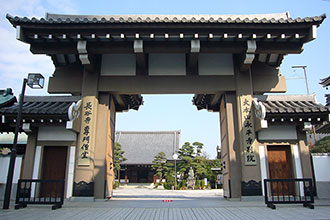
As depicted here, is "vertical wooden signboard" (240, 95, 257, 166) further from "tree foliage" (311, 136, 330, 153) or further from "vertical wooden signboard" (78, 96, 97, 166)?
"tree foliage" (311, 136, 330, 153)

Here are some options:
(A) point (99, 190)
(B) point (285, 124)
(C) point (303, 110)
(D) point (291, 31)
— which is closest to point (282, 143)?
A: (B) point (285, 124)

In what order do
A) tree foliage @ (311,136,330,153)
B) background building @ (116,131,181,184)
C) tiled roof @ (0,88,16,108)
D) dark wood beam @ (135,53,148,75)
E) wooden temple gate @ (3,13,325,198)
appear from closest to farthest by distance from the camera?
1. wooden temple gate @ (3,13,325,198)
2. dark wood beam @ (135,53,148,75)
3. tiled roof @ (0,88,16,108)
4. tree foliage @ (311,136,330,153)
5. background building @ (116,131,181,184)

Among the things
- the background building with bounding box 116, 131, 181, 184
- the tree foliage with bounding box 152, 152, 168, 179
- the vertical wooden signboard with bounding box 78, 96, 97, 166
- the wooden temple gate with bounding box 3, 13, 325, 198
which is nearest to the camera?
the wooden temple gate with bounding box 3, 13, 325, 198

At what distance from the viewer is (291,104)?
30.3 ft

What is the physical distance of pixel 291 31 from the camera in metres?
8.09

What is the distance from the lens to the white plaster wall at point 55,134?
29.9ft

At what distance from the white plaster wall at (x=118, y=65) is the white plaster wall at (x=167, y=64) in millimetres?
709

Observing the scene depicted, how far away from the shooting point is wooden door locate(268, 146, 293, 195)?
29.4 ft

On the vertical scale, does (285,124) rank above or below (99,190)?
above

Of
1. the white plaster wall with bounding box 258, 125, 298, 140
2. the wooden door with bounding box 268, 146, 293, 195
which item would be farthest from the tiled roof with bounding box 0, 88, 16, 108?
the wooden door with bounding box 268, 146, 293, 195

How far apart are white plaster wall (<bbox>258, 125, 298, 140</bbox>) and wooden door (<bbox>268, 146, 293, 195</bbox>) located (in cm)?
38

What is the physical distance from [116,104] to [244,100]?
18.7 ft

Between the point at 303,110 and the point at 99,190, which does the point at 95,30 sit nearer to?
the point at 99,190

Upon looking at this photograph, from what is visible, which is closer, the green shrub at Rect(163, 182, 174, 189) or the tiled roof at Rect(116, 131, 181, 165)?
the green shrub at Rect(163, 182, 174, 189)
